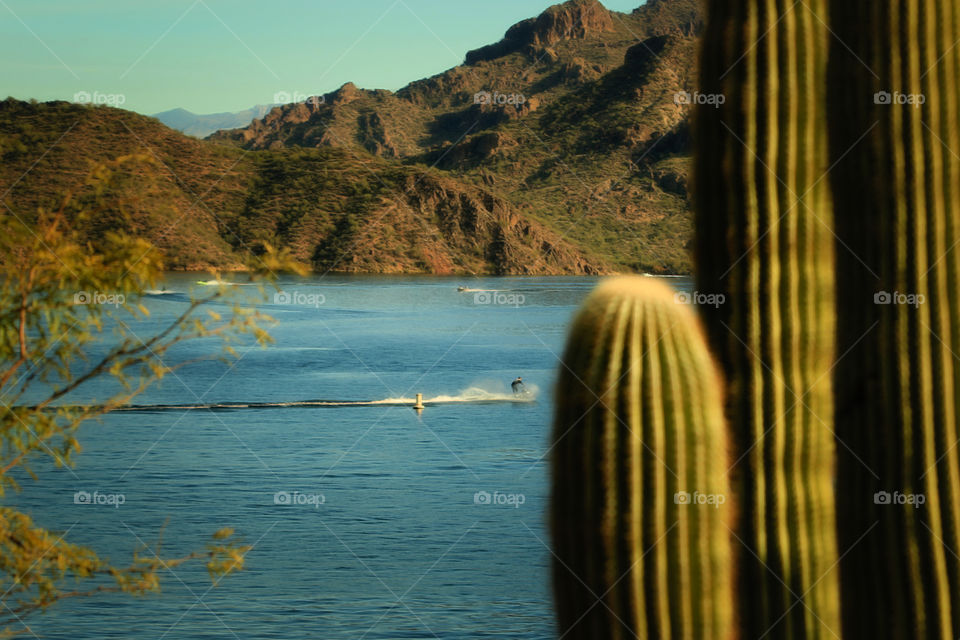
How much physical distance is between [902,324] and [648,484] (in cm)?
128

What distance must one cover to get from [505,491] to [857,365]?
24.7 m

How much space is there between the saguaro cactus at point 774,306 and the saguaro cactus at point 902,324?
0.14 meters

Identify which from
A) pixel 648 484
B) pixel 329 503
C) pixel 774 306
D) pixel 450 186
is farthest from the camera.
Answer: pixel 450 186

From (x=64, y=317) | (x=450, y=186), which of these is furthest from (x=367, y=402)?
(x=450, y=186)

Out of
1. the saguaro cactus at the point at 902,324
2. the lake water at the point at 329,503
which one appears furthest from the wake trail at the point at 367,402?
the saguaro cactus at the point at 902,324

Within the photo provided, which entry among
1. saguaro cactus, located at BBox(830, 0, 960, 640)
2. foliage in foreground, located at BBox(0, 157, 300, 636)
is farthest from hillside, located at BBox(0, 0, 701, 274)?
saguaro cactus, located at BBox(830, 0, 960, 640)

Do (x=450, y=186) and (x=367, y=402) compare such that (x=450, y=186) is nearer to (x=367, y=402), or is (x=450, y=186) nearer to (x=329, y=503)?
(x=367, y=402)

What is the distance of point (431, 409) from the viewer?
145 ft

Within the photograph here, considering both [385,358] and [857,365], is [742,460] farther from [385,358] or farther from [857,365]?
[385,358]

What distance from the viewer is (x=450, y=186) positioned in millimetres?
108938

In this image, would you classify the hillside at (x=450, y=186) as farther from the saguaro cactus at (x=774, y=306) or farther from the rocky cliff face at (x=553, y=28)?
the saguaro cactus at (x=774, y=306)

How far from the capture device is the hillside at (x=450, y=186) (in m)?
80.2

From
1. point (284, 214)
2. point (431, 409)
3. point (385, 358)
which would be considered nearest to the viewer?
point (431, 409)

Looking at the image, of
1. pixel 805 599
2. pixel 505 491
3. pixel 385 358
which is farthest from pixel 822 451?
pixel 385 358
